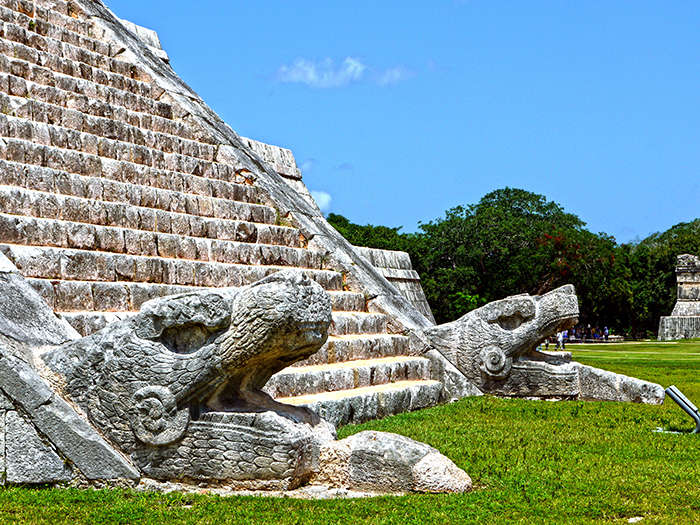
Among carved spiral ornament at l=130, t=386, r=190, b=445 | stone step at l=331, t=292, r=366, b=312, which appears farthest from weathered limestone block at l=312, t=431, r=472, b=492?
stone step at l=331, t=292, r=366, b=312

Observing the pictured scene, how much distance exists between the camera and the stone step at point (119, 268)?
20.2 feet

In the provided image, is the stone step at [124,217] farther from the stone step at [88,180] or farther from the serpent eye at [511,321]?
the serpent eye at [511,321]

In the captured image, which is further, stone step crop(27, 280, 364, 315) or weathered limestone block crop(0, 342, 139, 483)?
stone step crop(27, 280, 364, 315)

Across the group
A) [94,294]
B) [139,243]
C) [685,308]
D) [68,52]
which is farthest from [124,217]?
[685,308]

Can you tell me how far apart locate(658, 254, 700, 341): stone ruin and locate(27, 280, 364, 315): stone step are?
30030 millimetres

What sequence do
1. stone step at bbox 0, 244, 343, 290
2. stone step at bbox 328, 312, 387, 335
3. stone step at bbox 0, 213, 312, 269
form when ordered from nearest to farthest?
1. stone step at bbox 0, 244, 343, 290
2. stone step at bbox 0, 213, 312, 269
3. stone step at bbox 328, 312, 387, 335

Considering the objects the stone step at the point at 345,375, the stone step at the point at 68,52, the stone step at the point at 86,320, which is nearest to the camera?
the stone step at the point at 86,320

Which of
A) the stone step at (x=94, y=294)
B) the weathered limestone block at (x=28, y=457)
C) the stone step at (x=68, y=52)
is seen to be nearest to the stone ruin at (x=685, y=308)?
the stone step at (x=68, y=52)

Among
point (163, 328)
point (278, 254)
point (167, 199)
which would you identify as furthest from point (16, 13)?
point (163, 328)

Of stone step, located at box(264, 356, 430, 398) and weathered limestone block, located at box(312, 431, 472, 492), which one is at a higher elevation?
stone step, located at box(264, 356, 430, 398)

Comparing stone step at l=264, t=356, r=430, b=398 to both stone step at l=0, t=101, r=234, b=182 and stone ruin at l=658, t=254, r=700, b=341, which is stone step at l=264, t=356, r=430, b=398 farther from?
stone ruin at l=658, t=254, r=700, b=341

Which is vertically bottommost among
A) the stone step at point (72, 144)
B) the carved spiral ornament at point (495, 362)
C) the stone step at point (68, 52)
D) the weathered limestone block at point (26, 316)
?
the carved spiral ornament at point (495, 362)

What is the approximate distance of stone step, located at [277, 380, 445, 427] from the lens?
6492mm

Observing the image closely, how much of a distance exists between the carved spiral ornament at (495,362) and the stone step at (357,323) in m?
1.19
